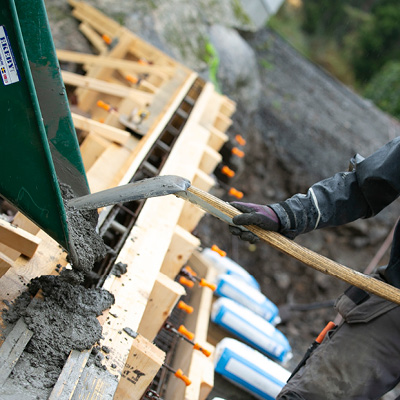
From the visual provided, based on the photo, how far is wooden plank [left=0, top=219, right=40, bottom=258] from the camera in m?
2.34

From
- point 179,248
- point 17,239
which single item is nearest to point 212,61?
point 179,248

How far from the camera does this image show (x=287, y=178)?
31.0 feet

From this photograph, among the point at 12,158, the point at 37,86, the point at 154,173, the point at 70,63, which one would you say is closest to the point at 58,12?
the point at 70,63

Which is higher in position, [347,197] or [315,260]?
[347,197]

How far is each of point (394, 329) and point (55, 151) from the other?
7.32 ft

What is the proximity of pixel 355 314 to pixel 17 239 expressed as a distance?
78.9 inches

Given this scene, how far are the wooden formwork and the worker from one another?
77 cm

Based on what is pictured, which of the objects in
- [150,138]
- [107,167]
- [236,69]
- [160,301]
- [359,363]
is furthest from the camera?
[236,69]

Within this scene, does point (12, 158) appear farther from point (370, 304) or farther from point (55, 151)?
point (370, 304)

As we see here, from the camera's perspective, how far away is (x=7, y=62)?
6.51 feet

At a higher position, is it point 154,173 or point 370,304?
point 154,173

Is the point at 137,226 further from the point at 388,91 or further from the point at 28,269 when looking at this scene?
the point at 388,91

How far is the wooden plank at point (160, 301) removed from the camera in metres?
2.86

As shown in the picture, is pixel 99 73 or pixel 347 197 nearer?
pixel 347 197
